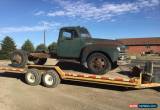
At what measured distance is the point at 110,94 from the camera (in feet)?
37.6

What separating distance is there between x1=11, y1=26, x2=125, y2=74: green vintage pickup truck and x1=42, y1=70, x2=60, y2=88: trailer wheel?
868 mm


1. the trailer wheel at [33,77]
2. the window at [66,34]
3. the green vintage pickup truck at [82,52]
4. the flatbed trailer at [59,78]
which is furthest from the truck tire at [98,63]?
the trailer wheel at [33,77]

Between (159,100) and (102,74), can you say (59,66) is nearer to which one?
(102,74)

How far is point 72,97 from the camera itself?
1092cm

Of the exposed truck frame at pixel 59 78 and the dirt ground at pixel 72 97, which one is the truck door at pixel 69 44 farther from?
the dirt ground at pixel 72 97

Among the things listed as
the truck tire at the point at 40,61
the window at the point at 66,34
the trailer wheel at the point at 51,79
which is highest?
the window at the point at 66,34

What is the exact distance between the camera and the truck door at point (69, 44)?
12.6 meters

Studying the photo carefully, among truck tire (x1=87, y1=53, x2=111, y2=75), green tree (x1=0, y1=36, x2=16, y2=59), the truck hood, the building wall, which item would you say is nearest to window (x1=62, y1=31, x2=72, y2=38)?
the truck hood

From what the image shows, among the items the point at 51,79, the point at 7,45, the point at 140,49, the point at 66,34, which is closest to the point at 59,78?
the point at 51,79

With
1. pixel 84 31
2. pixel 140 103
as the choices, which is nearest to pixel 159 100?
pixel 140 103

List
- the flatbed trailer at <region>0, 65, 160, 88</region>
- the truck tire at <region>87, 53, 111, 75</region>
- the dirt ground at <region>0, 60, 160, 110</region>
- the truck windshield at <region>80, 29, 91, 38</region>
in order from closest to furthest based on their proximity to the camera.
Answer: the dirt ground at <region>0, 60, 160, 110</region> → the flatbed trailer at <region>0, 65, 160, 88</region> → the truck tire at <region>87, 53, 111, 75</region> → the truck windshield at <region>80, 29, 91, 38</region>

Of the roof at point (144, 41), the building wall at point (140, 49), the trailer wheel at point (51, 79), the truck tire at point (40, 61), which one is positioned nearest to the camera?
the trailer wheel at point (51, 79)

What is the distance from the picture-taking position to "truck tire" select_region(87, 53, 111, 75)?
11.5 meters

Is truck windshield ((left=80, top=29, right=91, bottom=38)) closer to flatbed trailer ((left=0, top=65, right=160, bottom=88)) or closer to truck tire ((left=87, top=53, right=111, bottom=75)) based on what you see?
truck tire ((left=87, top=53, right=111, bottom=75))
